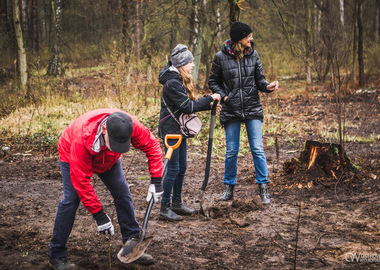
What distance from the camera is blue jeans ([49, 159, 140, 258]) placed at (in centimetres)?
296

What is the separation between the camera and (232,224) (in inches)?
165

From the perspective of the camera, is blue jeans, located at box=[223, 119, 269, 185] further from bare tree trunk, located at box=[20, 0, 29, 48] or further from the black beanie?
bare tree trunk, located at box=[20, 0, 29, 48]

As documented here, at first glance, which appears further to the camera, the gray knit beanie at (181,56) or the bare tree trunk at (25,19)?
the bare tree trunk at (25,19)

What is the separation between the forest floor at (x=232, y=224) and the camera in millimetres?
3295

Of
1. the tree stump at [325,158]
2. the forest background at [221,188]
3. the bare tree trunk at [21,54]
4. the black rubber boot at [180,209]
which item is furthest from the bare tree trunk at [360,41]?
the black rubber boot at [180,209]

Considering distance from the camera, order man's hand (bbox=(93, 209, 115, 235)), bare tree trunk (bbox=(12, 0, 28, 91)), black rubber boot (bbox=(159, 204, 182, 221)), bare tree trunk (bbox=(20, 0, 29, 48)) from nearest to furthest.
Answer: man's hand (bbox=(93, 209, 115, 235)) < black rubber boot (bbox=(159, 204, 182, 221)) < bare tree trunk (bbox=(12, 0, 28, 91)) < bare tree trunk (bbox=(20, 0, 29, 48))

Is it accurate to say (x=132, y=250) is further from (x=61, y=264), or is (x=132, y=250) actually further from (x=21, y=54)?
(x=21, y=54)

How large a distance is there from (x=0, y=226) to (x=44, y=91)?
731cm

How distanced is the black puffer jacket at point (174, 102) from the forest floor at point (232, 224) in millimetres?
594

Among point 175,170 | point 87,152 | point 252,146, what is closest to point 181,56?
point 175,170

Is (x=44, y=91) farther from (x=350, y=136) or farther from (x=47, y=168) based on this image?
(x=350, y=136)

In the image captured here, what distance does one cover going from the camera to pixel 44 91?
1077 centimetres

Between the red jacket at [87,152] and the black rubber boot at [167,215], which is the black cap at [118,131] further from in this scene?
the black rubber boot at [167,215]

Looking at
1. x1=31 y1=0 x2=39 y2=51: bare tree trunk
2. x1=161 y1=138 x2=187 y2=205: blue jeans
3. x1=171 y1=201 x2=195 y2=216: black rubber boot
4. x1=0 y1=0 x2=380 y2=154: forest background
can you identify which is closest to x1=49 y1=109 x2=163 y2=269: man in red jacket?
x1=161 y1=138 x2=187 y2=205: blue jeans
